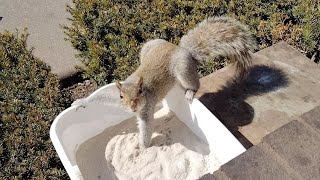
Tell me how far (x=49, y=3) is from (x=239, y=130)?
2743mm

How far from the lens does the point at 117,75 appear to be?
3521 mm

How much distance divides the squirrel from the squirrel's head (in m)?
0.01

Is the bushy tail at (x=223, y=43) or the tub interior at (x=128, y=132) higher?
the bushy tail at (x=223, y=43)

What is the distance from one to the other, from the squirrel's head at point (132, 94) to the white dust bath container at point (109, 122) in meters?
0.11

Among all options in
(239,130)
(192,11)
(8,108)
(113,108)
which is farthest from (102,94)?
(192,11)

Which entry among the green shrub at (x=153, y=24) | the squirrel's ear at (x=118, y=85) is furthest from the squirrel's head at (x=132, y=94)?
the green shrub at (x=153, y=24)

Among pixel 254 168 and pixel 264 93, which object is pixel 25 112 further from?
pixel 254 168

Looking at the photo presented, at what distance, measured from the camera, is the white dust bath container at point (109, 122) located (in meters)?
2.40

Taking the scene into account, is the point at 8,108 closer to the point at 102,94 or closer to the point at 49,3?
the point at 102,94

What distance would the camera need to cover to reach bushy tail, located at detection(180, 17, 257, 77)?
9.38 ft

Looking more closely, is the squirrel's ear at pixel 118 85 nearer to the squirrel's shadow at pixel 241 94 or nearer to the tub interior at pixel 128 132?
the tub interior at pixel 128 132

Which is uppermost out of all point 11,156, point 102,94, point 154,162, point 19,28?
point 19,28

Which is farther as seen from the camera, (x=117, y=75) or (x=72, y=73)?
(x=72, y=73)

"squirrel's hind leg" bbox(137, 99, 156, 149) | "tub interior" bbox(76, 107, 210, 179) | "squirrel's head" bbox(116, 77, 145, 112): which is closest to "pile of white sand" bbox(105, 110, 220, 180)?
"tub interior" bbox(76, 107, 210, 179)
